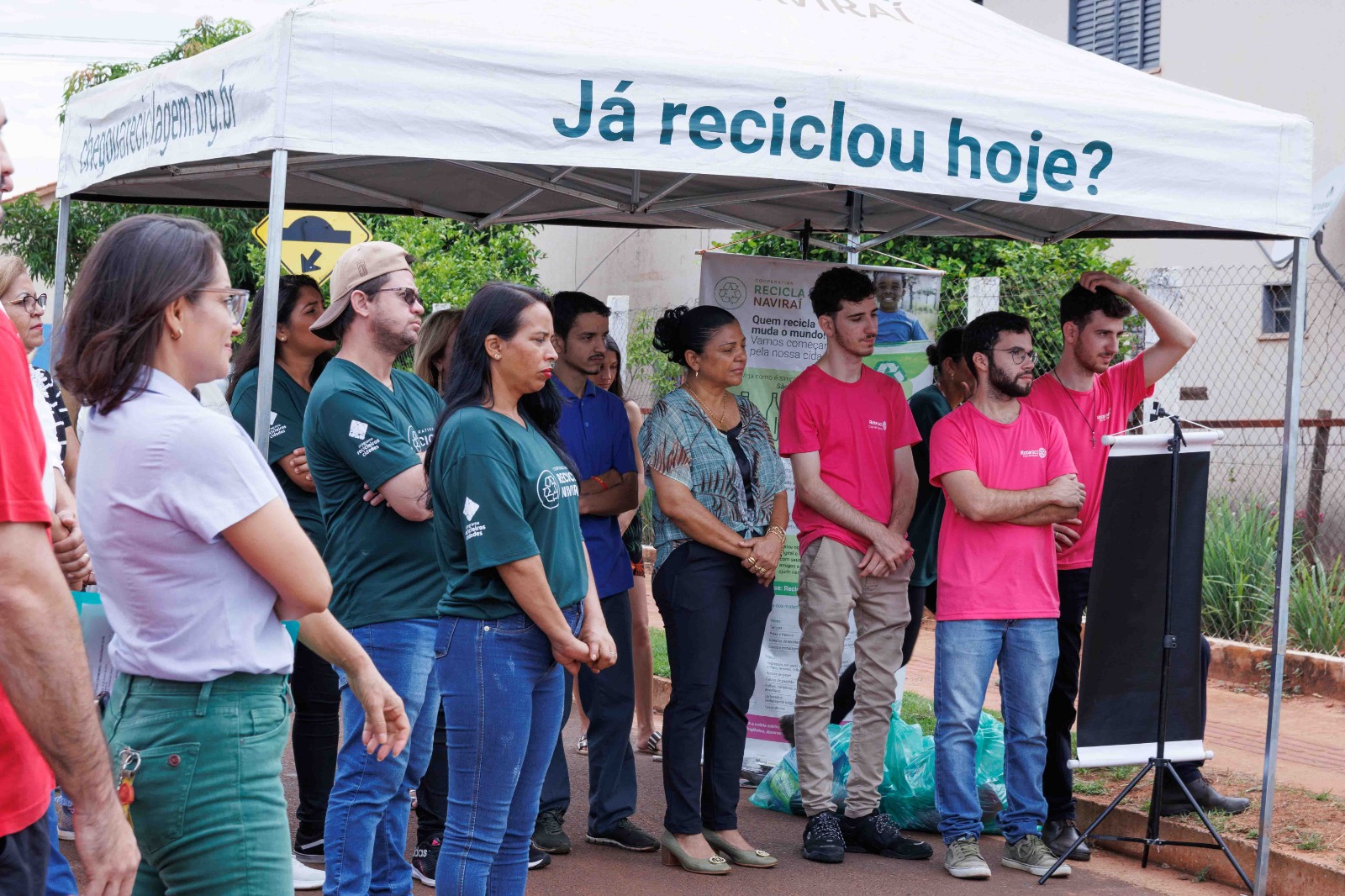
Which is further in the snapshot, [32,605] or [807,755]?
[807,755]

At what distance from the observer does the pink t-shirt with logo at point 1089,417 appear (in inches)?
228

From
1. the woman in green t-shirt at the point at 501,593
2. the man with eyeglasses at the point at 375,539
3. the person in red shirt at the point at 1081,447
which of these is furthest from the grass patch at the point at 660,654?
the woman in green t-shirt at the point at 501,593

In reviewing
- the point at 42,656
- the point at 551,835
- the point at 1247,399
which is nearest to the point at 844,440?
the point at 551,835

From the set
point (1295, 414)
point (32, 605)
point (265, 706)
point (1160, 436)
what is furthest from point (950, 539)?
point (32, 605)

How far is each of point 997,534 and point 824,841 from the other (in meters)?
1.39

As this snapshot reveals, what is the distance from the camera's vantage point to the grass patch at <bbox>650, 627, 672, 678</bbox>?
9016 mm

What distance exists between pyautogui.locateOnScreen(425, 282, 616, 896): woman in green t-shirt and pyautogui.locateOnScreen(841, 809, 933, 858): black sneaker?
86.8 inches

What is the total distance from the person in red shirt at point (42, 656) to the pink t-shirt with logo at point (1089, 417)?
4361 mm

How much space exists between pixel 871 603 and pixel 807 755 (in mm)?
669

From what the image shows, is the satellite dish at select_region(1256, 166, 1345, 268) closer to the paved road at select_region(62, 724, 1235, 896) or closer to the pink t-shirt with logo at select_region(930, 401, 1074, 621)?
the pink t-shirt with logo at select_region(930, 401, 1074, 621)

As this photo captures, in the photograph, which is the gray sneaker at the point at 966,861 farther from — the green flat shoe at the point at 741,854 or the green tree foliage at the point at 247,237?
the green tree foliage at the point at 247,237

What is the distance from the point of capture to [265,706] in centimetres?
241

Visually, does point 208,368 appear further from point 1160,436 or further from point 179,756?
point 1160,436

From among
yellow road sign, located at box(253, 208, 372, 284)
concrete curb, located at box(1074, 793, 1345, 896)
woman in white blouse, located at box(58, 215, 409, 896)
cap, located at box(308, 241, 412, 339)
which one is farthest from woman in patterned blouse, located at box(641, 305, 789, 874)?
yellow road sign, located at box(253, 208, 372, 284)
